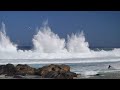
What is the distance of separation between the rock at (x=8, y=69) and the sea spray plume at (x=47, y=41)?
15.9 inches

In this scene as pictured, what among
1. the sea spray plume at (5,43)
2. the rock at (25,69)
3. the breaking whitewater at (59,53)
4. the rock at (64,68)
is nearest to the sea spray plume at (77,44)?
the breaking whitewater at (59,53)

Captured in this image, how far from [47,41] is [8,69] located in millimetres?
659

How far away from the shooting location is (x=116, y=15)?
4926mm

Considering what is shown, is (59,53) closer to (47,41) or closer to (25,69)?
(47,41)

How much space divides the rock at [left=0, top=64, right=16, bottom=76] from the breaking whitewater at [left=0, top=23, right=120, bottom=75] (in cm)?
5

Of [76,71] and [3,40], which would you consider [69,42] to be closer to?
[76,71]

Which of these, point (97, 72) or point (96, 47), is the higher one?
point (96, 47)

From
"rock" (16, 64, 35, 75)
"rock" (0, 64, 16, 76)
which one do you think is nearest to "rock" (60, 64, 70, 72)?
"rock" (16, 64, 35, 75)

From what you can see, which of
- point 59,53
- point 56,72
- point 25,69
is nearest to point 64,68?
point 56,72

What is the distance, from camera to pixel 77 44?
5.00 metres

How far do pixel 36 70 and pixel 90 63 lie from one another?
29.6 inches
